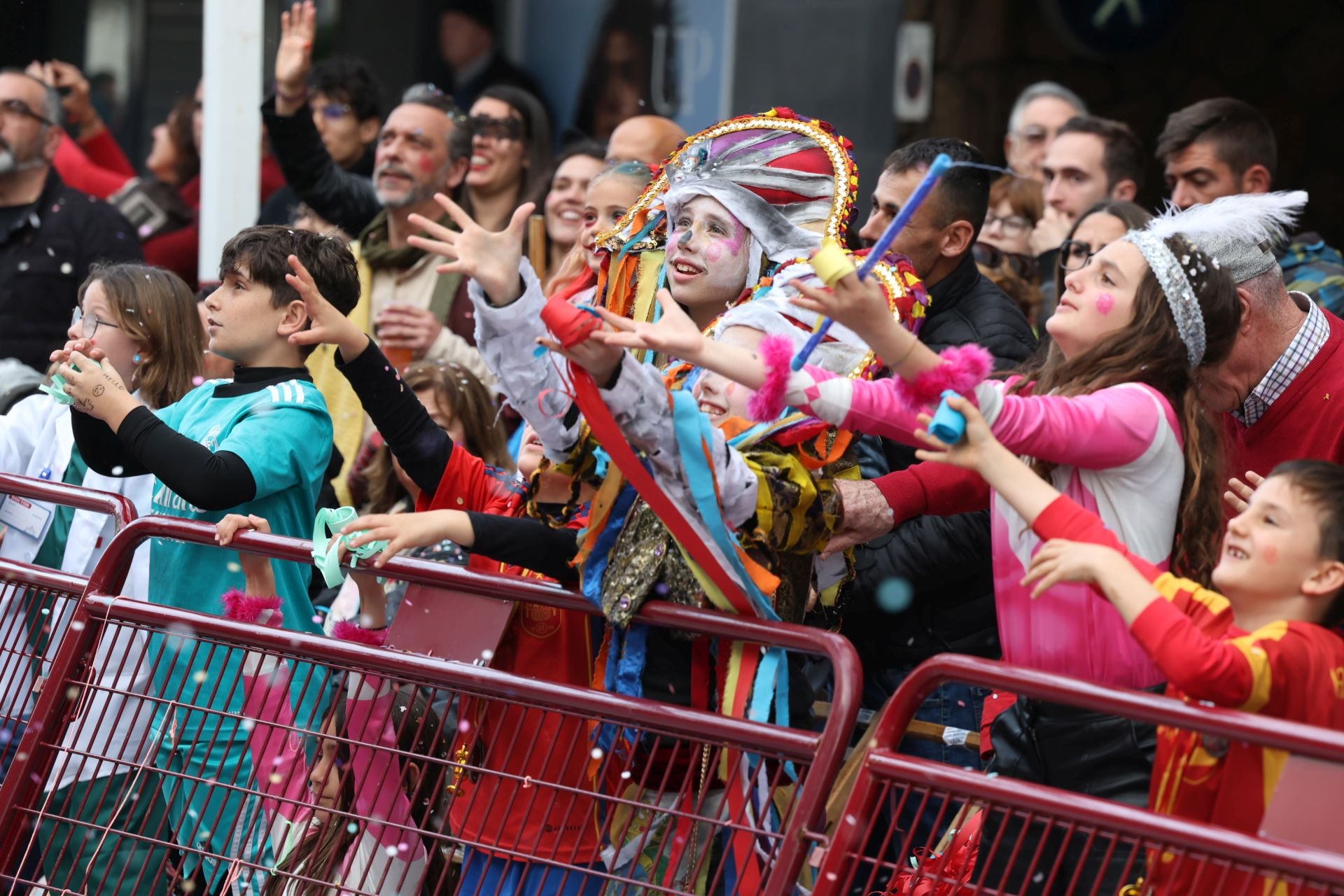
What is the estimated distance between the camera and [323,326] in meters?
3.50

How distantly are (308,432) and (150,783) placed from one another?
939 mm

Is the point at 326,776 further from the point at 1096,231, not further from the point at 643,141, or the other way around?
the point at 643,141

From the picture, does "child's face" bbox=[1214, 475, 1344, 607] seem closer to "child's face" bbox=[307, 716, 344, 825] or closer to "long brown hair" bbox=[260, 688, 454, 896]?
"long brown hair" bbox=[260, 688, 454, 896]

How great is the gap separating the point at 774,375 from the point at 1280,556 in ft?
2.88

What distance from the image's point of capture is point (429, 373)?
4836mm

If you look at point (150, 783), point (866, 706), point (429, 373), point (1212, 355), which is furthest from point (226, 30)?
point (1212, 355)

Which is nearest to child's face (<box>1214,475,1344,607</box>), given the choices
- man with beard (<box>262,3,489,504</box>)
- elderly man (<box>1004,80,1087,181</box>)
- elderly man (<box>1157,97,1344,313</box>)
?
elderly man (<box>1157,97,1344,313</box>)

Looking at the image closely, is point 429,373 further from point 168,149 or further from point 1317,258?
point 168,149

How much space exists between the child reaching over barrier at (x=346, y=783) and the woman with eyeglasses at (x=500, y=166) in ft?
9.99

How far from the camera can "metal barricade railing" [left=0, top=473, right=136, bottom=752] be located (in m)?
3.68

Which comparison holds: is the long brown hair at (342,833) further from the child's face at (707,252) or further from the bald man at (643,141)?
the bald man at (643,141)

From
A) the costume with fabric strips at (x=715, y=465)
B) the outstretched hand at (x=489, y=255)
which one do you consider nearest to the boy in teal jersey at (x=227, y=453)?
the outstretched hand at (x=489, y=255)

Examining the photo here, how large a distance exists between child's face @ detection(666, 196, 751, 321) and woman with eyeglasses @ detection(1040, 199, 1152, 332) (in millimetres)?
1505

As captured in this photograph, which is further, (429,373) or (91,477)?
(429,373)
